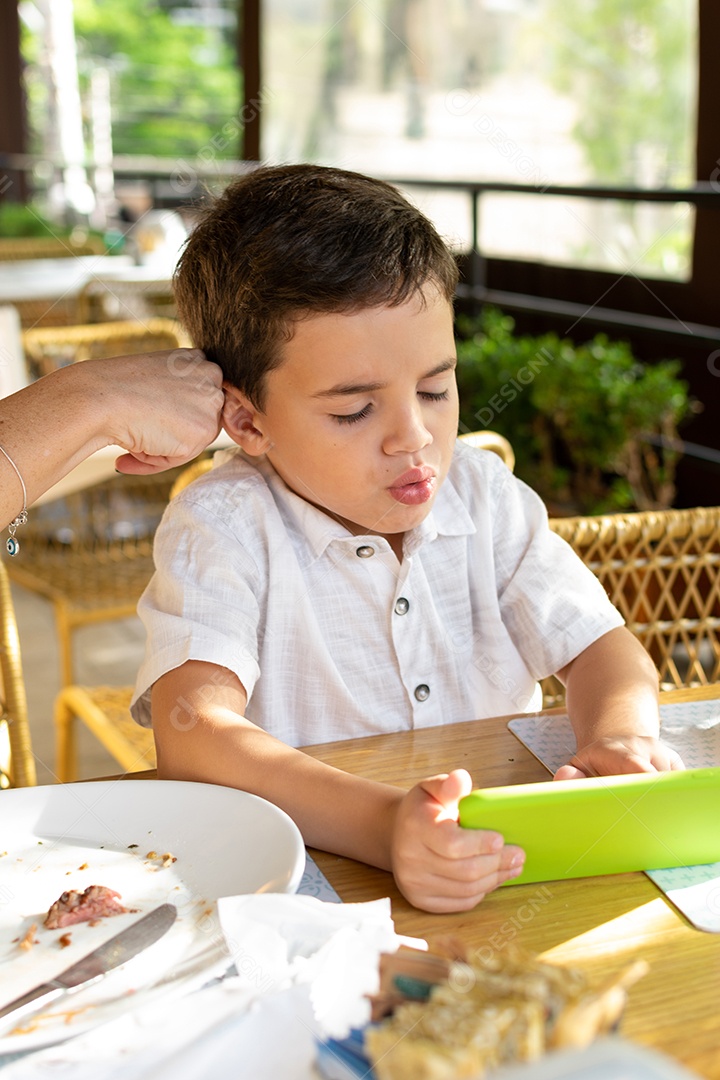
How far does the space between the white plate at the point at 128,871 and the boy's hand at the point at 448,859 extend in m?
0.07

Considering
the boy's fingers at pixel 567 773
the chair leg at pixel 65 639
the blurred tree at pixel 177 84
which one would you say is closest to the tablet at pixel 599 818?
the boy's fingers at pixel 567 773

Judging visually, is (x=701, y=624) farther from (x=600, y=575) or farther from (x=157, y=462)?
(x=157, y=462)

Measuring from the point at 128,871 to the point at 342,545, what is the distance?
0.45 metres

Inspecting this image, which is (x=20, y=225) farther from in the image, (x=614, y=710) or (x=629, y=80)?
(x=614, y=710)

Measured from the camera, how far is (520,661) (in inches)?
47.3

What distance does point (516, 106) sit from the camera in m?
4.35

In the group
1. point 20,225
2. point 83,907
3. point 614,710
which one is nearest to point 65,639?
point 614,710

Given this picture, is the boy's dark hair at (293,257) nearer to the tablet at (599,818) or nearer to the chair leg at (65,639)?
the tablet at (599,818)

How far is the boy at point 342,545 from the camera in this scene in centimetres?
96

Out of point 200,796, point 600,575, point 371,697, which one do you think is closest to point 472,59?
point 600,575

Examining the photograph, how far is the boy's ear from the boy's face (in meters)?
0.04

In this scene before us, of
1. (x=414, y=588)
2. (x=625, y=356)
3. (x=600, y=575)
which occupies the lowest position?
(x=625, y=356)

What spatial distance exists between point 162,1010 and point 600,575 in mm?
956

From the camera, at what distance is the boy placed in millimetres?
964
